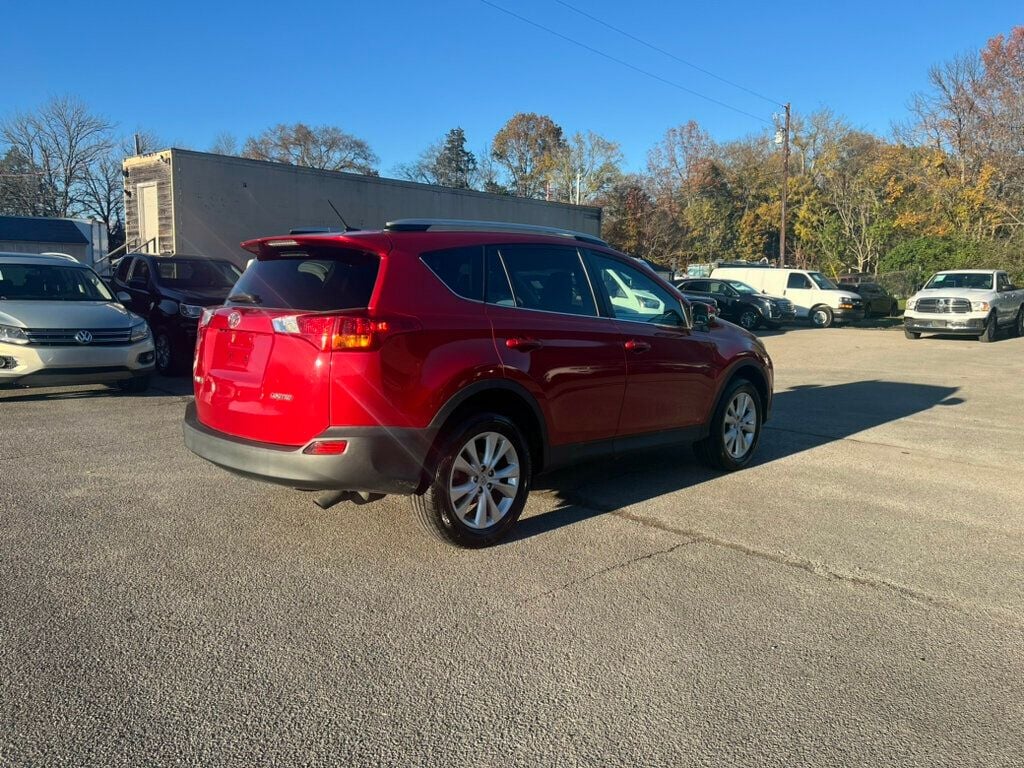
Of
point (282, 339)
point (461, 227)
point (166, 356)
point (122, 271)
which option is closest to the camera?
point (282, 339)

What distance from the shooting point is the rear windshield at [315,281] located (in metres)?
4.24

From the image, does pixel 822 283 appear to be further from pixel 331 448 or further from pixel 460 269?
pixel 331 448

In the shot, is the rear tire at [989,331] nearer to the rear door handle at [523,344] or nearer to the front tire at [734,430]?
the front tire at [734,430]

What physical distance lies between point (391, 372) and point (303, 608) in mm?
1225

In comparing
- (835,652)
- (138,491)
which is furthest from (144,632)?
(835,652)

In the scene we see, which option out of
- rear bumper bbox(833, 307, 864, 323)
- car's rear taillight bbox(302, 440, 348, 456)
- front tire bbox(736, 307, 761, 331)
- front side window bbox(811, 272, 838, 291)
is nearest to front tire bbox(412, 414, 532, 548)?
car's rear taillight bbox(302, 440, 348, 456)

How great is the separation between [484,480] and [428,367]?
2.56ft

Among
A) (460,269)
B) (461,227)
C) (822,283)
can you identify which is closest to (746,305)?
(822,283)

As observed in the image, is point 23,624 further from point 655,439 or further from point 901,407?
point 901,407

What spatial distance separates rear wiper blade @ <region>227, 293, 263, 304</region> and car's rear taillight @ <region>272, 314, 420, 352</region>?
494 mm

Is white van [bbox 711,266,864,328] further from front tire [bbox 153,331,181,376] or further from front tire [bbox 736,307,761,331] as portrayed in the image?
front tire [bbox 153,331,181,376]

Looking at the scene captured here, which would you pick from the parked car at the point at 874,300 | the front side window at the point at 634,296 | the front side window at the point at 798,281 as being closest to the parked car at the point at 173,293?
the front side window at the point at 634,296

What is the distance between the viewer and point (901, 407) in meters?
9.99

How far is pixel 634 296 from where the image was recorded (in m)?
5.77
